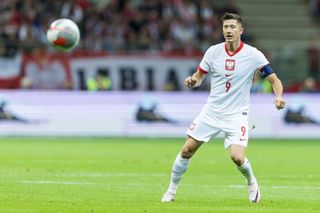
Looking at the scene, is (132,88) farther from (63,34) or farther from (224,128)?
(224,128)

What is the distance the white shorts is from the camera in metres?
13.8

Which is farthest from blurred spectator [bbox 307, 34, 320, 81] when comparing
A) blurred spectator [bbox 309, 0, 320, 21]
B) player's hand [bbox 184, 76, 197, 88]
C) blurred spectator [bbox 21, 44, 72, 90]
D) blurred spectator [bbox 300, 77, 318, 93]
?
player's hand [bbox 184, 76, 197, 88]

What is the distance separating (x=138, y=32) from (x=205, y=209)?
24.7 m

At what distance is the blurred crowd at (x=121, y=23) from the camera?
116 ft

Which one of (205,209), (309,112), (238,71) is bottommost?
(309,112)

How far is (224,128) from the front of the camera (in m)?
13.9

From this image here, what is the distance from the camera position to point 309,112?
32312 mm

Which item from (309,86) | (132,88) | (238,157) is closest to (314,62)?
(309,86)

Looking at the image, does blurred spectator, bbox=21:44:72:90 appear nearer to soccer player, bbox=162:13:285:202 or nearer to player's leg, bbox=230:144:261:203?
soccer player, bbox=162:13:285:202

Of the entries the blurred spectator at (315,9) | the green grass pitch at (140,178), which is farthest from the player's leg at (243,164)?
Result: the blurred spectator at (315,9)

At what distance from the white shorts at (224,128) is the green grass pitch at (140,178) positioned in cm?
89

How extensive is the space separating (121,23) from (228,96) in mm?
23558

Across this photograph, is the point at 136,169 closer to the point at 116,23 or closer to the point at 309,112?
the point at 309,112

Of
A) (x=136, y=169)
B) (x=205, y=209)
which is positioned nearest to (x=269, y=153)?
(x=136, y=169)
